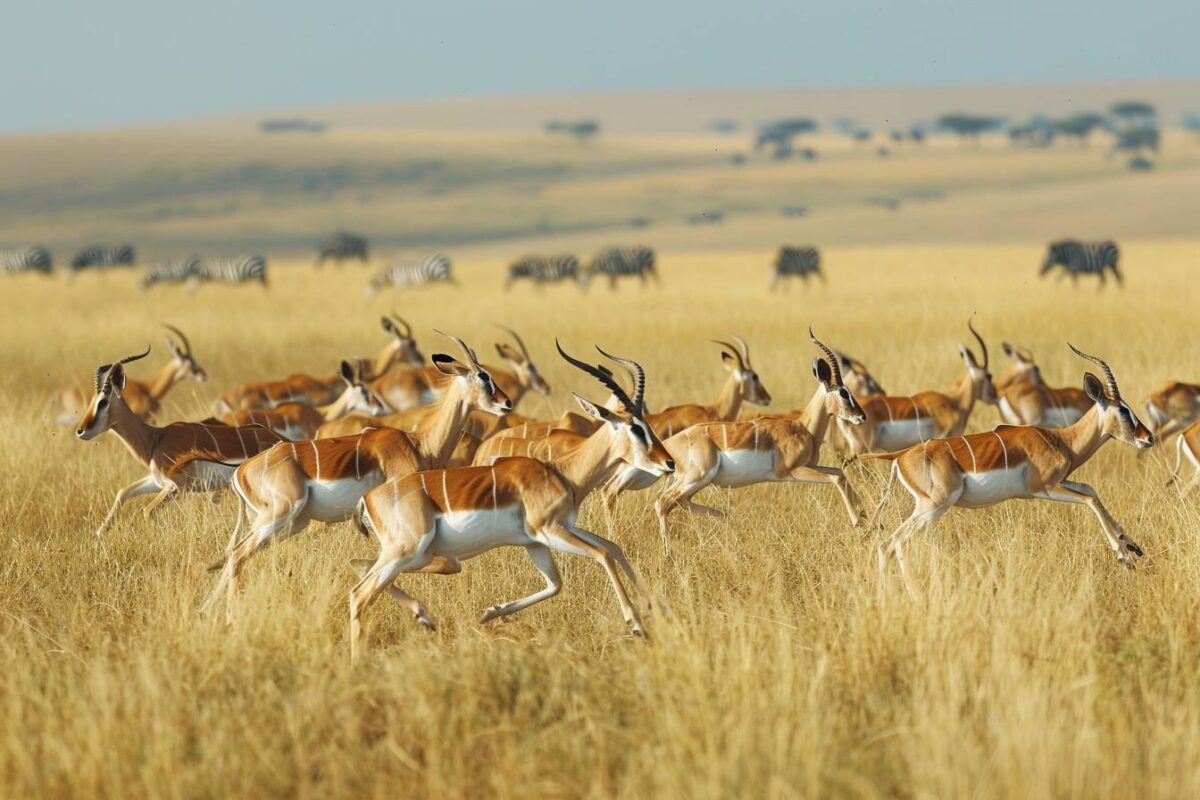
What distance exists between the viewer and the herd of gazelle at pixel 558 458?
5348 mm

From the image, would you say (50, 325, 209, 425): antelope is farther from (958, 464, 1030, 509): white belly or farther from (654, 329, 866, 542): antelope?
(958, 464, 1030, 509): white belly

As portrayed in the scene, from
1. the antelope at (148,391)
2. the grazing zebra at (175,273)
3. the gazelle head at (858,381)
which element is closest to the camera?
the gazelle head at (858,381)

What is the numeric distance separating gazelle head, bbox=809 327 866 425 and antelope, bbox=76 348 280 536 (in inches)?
113

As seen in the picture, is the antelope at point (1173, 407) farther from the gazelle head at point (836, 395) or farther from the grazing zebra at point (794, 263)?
the grazing zebra at point (794, 263)

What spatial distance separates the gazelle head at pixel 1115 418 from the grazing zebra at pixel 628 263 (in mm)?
22909

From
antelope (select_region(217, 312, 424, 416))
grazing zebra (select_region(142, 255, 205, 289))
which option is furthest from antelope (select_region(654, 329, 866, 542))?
grazing zebra (select_region(142, 255, 205, 289))

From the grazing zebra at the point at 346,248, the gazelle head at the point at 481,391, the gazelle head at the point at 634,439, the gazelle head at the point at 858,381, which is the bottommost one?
the grazing zebra at the point at 346,248

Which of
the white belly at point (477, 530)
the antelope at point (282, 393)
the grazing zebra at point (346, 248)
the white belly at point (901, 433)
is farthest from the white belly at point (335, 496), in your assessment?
the grazing zebra at point (346, 248)

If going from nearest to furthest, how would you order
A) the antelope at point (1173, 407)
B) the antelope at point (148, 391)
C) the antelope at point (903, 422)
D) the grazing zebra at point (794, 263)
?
the antelope at point (903, 422) → the antelope at point (1173, 407) → the antelope at point (148, 391) → the grazing zebra at point (794, 263)

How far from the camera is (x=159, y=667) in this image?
4840 mm

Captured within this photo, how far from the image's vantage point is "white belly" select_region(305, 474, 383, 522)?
6.09m

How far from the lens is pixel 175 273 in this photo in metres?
32.1

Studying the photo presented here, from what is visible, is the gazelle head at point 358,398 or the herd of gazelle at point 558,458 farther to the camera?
the gazelle head at point 358,398

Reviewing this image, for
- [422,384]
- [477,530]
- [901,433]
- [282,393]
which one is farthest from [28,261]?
[477,530]
